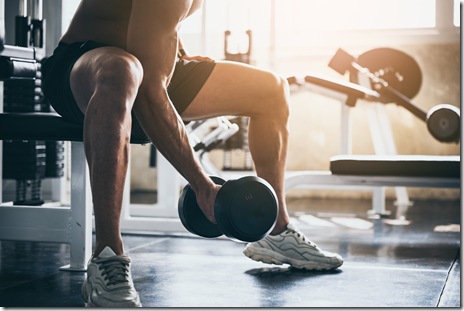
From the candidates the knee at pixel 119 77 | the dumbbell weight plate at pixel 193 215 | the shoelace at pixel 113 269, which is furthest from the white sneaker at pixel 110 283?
the knee at pixel 119 77

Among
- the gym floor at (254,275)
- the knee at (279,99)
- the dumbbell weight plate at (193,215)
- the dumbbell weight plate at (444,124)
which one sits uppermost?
the knee at (279,99)

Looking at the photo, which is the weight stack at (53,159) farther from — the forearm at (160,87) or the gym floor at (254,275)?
the forearm at (160,87)

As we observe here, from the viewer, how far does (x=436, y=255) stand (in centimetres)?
226

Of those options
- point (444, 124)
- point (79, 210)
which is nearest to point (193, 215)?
point (79, 210)

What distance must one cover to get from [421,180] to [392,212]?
121cm

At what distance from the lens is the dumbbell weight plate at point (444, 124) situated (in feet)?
10.5

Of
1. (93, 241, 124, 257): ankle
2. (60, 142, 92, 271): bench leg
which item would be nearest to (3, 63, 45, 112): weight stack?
(60, 142, 92, 271): bench leg

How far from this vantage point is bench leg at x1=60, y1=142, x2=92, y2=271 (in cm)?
190

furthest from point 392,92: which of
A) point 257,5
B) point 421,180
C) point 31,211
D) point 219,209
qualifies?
point 219,209

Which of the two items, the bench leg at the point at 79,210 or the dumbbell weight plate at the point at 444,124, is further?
the dumbbell weight plate at the point at 444,124

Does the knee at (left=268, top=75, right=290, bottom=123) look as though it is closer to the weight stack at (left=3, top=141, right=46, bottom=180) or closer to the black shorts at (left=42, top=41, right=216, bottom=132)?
the black shorts at (left=42, top=41, right=216, bottom=132)

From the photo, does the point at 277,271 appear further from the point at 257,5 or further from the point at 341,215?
the point at 257,5

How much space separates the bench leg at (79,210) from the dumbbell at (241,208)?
19.0 inches

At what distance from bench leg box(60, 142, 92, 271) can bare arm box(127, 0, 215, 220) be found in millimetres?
487
